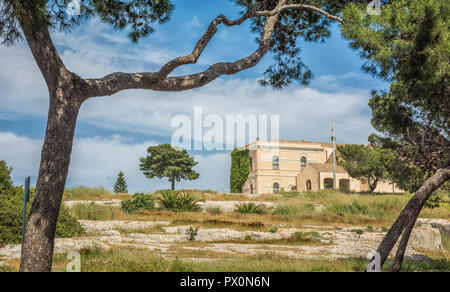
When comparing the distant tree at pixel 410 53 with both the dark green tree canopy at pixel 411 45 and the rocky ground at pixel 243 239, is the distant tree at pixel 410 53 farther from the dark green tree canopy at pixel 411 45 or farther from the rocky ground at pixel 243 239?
the rocky ground at pixel 243 239

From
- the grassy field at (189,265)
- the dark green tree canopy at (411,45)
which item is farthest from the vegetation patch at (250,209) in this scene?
the dark green tree canopy at (411,45)

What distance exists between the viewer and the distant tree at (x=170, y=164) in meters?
37.9

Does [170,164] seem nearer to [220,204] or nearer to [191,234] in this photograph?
[220,204]

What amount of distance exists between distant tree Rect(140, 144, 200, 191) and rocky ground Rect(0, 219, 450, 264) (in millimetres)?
24087

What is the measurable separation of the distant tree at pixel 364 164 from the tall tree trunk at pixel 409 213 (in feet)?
83.8

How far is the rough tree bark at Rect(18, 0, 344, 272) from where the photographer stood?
4762mm

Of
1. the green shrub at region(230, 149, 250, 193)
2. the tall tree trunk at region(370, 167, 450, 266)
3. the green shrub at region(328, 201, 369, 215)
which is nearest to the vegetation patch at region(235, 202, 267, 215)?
the green shrub at region(328, 201, 369, 215)

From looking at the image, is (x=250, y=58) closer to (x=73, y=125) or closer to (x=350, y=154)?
(x=73, y=125)

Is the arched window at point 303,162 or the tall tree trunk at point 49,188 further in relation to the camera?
the arched window at point 303,162

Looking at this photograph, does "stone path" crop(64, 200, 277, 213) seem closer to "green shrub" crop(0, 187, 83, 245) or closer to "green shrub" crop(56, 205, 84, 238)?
"green shrub" crop(56, 205, 84, 238)

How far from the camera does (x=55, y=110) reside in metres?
4.98

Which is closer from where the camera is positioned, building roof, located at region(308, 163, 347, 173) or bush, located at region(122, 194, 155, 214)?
bush, located at region(122, 194, 155, 214)
